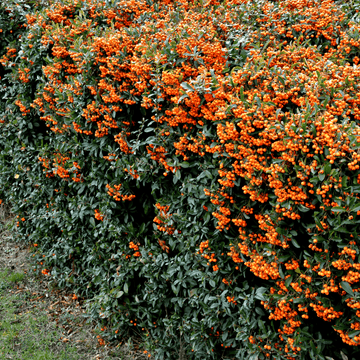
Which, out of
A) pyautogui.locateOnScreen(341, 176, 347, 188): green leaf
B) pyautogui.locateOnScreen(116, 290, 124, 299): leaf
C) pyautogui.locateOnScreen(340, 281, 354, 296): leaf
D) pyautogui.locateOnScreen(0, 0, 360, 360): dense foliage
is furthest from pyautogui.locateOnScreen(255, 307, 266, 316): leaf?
pyautogui.locateOnScreen(116, 290, 124, 299): leaf

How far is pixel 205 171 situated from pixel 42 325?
306cm

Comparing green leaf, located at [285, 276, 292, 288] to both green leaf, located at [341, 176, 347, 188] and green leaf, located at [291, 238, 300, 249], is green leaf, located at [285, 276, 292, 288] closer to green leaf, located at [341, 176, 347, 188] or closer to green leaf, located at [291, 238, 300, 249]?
green leaf, located at [291, 238, 300, 249]

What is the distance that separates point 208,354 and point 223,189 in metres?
1.63

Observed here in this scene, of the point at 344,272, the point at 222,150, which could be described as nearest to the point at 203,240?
the point at 222,150

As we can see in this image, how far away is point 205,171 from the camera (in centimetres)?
327

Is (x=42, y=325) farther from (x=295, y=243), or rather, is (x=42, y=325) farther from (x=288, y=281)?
(x=295, y=243)

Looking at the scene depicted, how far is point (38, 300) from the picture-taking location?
5.19 metres

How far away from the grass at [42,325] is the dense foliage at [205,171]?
195mm

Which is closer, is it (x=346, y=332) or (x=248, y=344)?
(x=346, y=332)

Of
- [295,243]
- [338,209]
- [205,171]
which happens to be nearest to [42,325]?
[205,171]

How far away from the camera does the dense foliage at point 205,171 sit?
261 cm

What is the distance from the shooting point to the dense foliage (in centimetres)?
261

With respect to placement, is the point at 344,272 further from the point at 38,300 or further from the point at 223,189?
the point at 38,300

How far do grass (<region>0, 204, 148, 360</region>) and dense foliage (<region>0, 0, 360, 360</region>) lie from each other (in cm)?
20
